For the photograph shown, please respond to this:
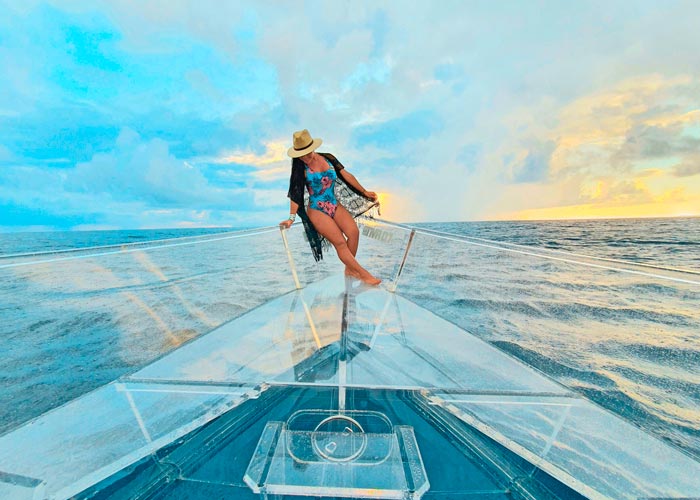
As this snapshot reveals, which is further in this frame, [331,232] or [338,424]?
[331,232]

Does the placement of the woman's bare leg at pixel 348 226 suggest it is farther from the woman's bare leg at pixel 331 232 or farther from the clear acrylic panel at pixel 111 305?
the clear acrylic panel at pixel 111 305

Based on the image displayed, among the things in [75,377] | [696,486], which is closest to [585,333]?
[696,486]

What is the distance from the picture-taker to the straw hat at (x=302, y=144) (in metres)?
2.09

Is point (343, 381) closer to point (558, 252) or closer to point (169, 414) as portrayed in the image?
point (169, 414)

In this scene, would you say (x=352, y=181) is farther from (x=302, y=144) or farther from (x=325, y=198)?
(x=302, y=144)

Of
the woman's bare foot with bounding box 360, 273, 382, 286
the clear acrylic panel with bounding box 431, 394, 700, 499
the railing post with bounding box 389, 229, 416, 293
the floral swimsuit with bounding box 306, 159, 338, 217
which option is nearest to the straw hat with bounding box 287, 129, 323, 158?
the floral swimsuit with bounding box 306, 159, 338, 217

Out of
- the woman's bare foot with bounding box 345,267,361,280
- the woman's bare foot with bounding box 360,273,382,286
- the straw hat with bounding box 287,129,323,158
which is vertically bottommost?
the woman's bare foot with bounding box 360,273,382,286

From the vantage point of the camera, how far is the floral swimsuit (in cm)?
231

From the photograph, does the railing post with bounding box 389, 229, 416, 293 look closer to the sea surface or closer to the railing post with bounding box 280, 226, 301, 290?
the sea surface

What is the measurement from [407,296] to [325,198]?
101 cm

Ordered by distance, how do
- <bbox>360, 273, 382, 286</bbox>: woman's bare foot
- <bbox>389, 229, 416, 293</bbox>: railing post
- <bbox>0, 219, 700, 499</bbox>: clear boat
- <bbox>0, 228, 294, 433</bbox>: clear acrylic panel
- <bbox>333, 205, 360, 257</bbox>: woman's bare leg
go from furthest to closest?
<bbox>360, 273, 382, 286</bbox>: woman's bare foot → <bbox>333, 205, 360, 257</bbox>: woman's bare leg → <bbox>389, 229, 416, 293</bbox>: railing post → <bbox>0, 228, 294, 433</bbox>: clear acrylic panel → <bbox>0, 219, 700, 499</bbox>: clear boat

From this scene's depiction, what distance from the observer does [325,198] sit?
2.39 meters

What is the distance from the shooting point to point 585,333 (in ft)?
10.0

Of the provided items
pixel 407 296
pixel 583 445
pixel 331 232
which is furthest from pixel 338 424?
pixel 407 296
